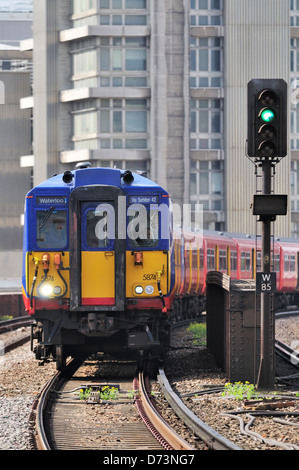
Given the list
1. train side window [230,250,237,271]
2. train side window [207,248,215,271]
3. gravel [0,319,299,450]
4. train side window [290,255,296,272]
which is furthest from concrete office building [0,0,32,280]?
gravel [0,319,299,450]

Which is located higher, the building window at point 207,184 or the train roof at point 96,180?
the building window at point 207,184

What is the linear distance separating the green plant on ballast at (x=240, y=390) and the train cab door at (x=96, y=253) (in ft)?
8.69

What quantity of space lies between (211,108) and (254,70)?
3946 millimetres

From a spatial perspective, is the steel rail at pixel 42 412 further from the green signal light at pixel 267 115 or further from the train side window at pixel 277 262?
the train side window at pixel 277 262

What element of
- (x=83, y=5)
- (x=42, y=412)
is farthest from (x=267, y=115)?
(x=83, y=5)

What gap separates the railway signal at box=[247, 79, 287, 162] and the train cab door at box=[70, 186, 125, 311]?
3.31 m

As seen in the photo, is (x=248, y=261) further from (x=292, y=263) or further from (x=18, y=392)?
(x=18, y=392)

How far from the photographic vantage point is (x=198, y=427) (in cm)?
1062

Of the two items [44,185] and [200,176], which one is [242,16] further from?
[44,185]

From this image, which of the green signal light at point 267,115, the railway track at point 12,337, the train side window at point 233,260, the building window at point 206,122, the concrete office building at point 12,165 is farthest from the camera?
the concrete office building at point 12,165

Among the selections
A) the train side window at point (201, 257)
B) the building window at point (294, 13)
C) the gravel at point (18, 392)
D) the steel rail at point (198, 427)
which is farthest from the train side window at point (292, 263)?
the steel rail at point (198, 427)

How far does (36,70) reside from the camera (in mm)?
66938

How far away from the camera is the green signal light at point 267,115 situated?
Answer: 13.8 metres

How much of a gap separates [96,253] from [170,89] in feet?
157
